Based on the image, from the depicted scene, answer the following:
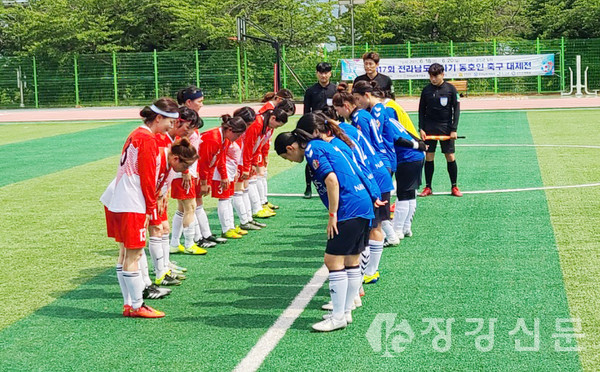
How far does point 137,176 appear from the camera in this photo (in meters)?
7.53

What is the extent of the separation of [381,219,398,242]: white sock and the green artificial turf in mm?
1977

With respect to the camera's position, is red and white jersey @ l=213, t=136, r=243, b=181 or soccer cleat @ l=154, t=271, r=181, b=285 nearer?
soccer cleat @ l=154, t=271, r=181, b=285

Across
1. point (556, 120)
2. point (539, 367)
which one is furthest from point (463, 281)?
point (556, 120)

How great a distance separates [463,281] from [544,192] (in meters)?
5.70

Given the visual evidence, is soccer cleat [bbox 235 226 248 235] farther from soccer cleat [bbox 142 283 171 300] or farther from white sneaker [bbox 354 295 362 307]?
white sneaker [bbox 354 295 362 307]

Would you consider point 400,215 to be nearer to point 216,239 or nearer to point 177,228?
point 216,239

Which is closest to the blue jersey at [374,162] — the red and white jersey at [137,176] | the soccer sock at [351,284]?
the soccer sock at [351,284]

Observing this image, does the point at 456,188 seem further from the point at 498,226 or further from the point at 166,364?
the point at 166,364

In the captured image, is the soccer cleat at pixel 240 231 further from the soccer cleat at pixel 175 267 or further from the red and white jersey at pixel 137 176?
the red and white jersey at pixel 137 176

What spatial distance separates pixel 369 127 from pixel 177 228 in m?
2.93

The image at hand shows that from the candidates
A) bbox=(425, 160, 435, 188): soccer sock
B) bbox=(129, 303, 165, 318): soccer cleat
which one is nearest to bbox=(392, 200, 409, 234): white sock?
bbox=(425, 160, 435, 188): soccer sock

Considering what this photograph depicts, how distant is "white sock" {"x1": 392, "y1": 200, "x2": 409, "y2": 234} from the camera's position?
1060 centimetres

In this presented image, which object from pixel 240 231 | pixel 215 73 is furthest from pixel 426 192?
pixel 215 73

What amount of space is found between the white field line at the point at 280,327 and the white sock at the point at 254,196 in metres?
3.37
